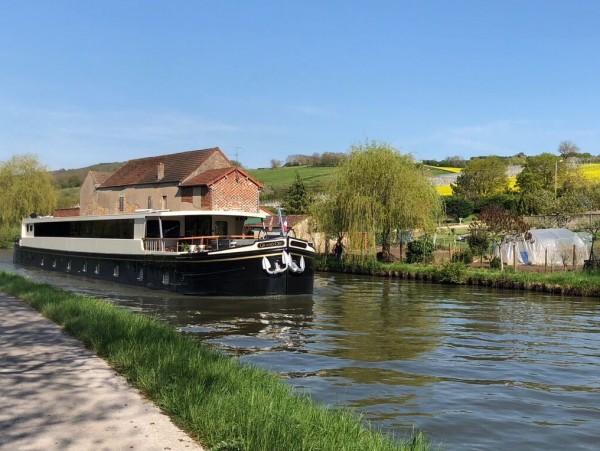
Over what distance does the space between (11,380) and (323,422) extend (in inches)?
159

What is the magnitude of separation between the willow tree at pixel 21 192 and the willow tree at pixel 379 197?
37.0 m

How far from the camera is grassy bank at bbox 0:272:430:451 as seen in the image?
5.09 metres

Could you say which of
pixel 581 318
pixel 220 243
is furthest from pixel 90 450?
pixel 220 243

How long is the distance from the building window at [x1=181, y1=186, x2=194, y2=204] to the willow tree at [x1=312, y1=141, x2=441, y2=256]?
43.8 ft

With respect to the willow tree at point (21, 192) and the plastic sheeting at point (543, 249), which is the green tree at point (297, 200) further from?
the plastic sheeting at point (543, 249)

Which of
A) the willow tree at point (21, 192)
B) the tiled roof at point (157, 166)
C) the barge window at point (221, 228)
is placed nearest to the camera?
the barge window at point (221, 228)

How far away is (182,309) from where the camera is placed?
64.6ft

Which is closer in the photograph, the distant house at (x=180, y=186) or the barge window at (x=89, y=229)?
the barge window at (x=89, y=229)

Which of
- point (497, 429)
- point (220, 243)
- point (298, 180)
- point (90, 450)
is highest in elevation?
point (298, 180)

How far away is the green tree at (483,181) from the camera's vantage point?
89.4m

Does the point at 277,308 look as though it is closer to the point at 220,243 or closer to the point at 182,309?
the point at 182,309

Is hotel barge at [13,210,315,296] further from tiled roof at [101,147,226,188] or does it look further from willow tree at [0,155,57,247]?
willow tree at [0,155,57,247]

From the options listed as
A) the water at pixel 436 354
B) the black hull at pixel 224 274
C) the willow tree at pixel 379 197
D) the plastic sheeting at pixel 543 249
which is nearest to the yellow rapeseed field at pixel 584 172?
the willow tree at pixel 379 197

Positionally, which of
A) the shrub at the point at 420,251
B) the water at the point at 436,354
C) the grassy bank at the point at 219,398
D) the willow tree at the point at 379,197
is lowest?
the water at the point at 436,354
